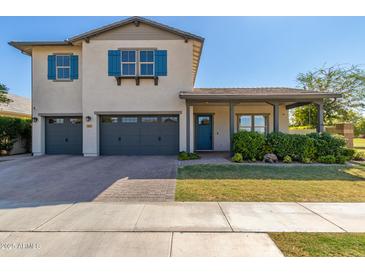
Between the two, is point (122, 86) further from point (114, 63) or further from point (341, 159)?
point (341, 159)

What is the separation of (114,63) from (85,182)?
7.73 metres

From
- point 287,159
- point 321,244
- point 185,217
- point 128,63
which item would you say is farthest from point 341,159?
point 128,63

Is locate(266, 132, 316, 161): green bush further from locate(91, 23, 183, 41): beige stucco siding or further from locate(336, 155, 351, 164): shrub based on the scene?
locate(91, 23, 183, 41): beige stucco siding

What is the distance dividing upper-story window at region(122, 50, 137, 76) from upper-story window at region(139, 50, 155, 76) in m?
0.38

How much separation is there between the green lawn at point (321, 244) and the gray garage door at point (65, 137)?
483 inches

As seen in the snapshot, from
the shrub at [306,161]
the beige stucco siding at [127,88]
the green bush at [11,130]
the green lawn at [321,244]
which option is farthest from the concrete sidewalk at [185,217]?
the green bush at [11,130]

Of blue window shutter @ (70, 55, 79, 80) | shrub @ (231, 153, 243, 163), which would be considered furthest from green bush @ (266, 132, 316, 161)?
blue window shutter @ (70, 55, 79, 80)

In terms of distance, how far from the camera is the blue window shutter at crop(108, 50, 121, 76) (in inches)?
476

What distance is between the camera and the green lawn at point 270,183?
5.28 meters

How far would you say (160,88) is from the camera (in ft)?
40.1

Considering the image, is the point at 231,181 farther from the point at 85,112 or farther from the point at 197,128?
the point at 85,112
